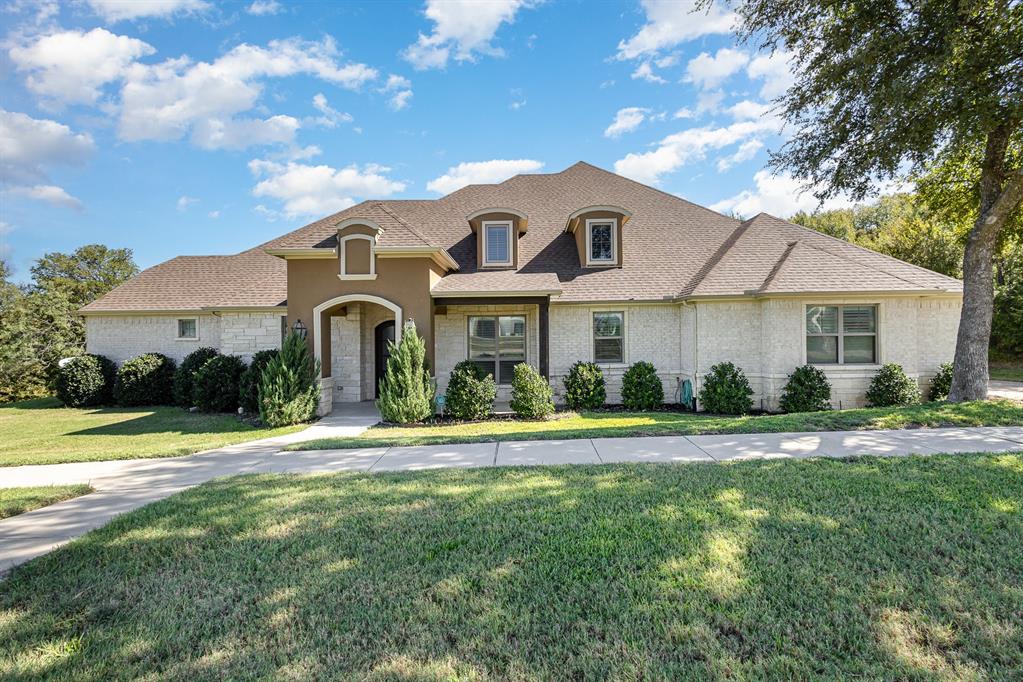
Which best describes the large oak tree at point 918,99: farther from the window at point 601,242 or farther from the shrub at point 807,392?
the window at point 601,242

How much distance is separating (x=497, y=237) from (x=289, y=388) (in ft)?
25.1

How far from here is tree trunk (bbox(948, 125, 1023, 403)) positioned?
10.0 metres

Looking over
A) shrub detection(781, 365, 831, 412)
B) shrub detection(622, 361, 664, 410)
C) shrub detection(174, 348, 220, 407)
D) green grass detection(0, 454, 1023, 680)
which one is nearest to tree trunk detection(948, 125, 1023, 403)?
shrub detection(781, 365, 831, 412)

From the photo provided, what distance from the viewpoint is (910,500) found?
435cm

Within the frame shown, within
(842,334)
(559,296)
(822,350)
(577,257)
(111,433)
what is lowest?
(111,433)

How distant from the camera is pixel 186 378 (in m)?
14.9

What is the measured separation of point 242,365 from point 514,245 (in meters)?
9.39

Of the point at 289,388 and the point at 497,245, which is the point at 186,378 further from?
the point at 497,245

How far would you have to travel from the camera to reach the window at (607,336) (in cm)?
1416

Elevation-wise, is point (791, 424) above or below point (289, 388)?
below

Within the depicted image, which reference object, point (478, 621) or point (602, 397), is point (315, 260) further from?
point (478, 621)

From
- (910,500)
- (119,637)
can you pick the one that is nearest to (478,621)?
(119,637)

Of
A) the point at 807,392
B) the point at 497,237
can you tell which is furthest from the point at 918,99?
the point at 497,237

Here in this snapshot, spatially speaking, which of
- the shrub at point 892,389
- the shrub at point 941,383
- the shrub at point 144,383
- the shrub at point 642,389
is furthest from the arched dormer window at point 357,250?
the shrub at point 941,383
